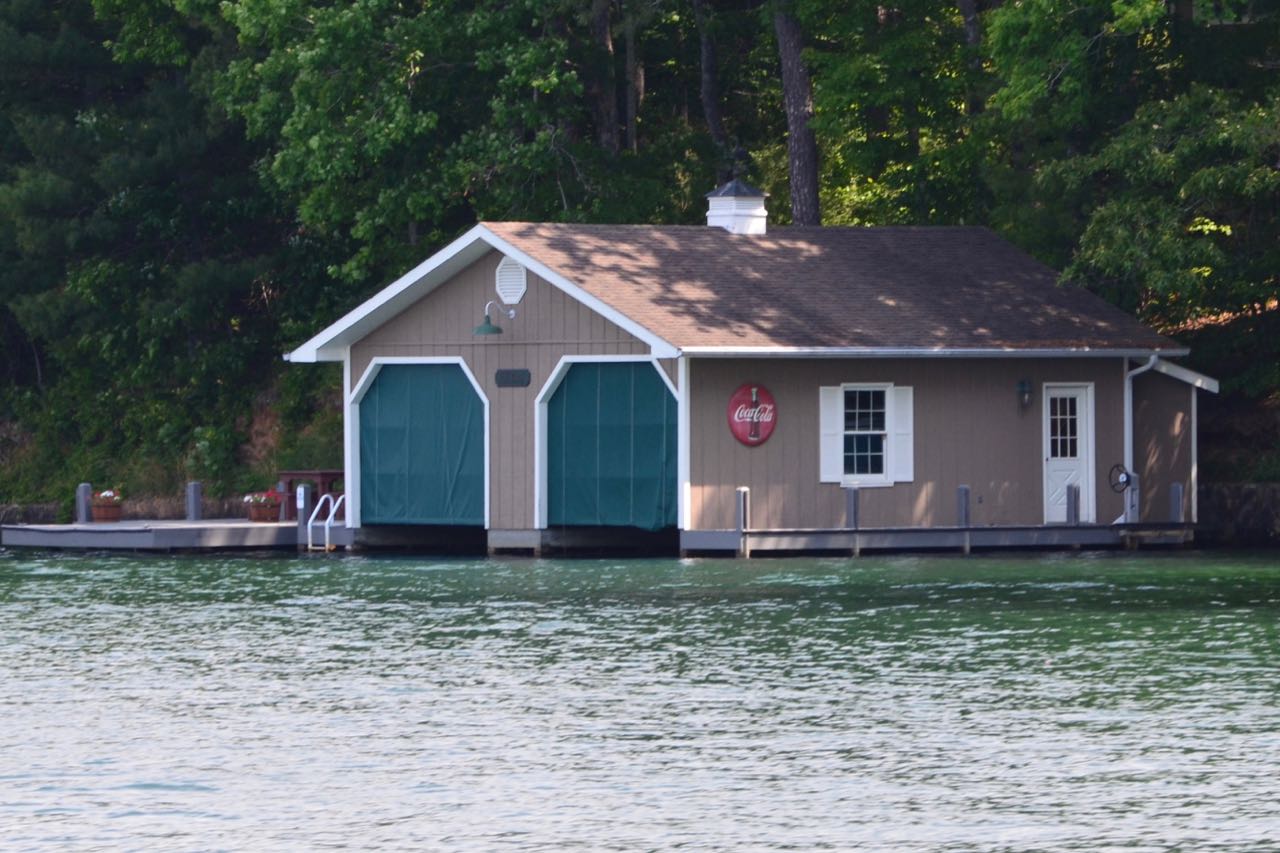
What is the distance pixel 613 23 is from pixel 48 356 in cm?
1344

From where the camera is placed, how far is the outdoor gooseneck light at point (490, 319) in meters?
32.2

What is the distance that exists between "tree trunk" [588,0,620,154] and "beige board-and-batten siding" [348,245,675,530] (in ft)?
34.1

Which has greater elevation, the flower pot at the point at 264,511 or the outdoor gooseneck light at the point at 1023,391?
the outdoor gooseneck light at the point at 1023,391

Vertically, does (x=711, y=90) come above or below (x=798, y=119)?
above

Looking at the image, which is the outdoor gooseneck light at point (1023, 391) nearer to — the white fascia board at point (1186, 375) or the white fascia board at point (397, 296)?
the white fascia board at point (1186, 375)

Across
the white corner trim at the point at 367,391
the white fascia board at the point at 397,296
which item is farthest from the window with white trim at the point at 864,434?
the white fascia board at the point at 397,296

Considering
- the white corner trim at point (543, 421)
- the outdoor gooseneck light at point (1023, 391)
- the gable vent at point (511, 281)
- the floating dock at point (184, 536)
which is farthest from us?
the floating dock at point (184, 536)

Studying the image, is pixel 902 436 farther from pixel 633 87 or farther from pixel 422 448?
pixel 633 87

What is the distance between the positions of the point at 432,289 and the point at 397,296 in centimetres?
55

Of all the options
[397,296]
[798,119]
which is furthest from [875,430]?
[798,119]

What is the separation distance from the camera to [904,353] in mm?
31562

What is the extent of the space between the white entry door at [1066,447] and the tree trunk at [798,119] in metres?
9.06

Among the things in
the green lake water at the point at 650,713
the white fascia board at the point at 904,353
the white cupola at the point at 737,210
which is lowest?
the green lake water at the point at 650,713

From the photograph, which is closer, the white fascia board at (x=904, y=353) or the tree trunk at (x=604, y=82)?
the white fascia board at (x=904, y=353)
